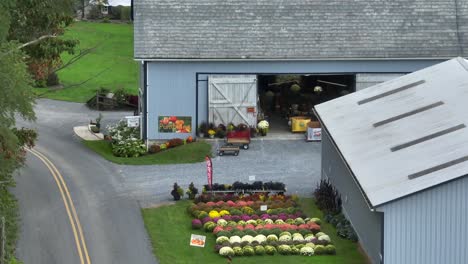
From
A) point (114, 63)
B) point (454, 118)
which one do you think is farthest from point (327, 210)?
point (114, 63)

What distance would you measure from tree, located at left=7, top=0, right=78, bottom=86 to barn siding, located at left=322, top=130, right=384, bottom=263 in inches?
474

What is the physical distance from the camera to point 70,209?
42.7m

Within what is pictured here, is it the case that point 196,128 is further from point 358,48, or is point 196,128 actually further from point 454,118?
point 454,118

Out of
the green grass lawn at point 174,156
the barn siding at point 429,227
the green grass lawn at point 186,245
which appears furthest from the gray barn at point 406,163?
the green grass lawn at point 174,156

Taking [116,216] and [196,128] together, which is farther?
[196,128]

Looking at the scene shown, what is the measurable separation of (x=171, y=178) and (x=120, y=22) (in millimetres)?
46742

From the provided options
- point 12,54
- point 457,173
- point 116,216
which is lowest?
point 116,216

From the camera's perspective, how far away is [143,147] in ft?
173

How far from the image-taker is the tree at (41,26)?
43.8 m

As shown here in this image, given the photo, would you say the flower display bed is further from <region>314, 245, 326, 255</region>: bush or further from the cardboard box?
the cardboard box

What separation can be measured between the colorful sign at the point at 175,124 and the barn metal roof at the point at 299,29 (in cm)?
302

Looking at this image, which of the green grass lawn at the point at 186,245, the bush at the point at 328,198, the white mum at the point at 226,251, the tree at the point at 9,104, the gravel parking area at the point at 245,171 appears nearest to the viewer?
the tree at the point at 9,104

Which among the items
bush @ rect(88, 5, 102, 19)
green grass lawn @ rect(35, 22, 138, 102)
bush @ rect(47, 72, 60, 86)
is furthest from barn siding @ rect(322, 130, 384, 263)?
bush @ rect(88, 5, 102, 19)

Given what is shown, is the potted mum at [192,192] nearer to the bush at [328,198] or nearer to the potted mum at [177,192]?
the potted mum at [177,192]
